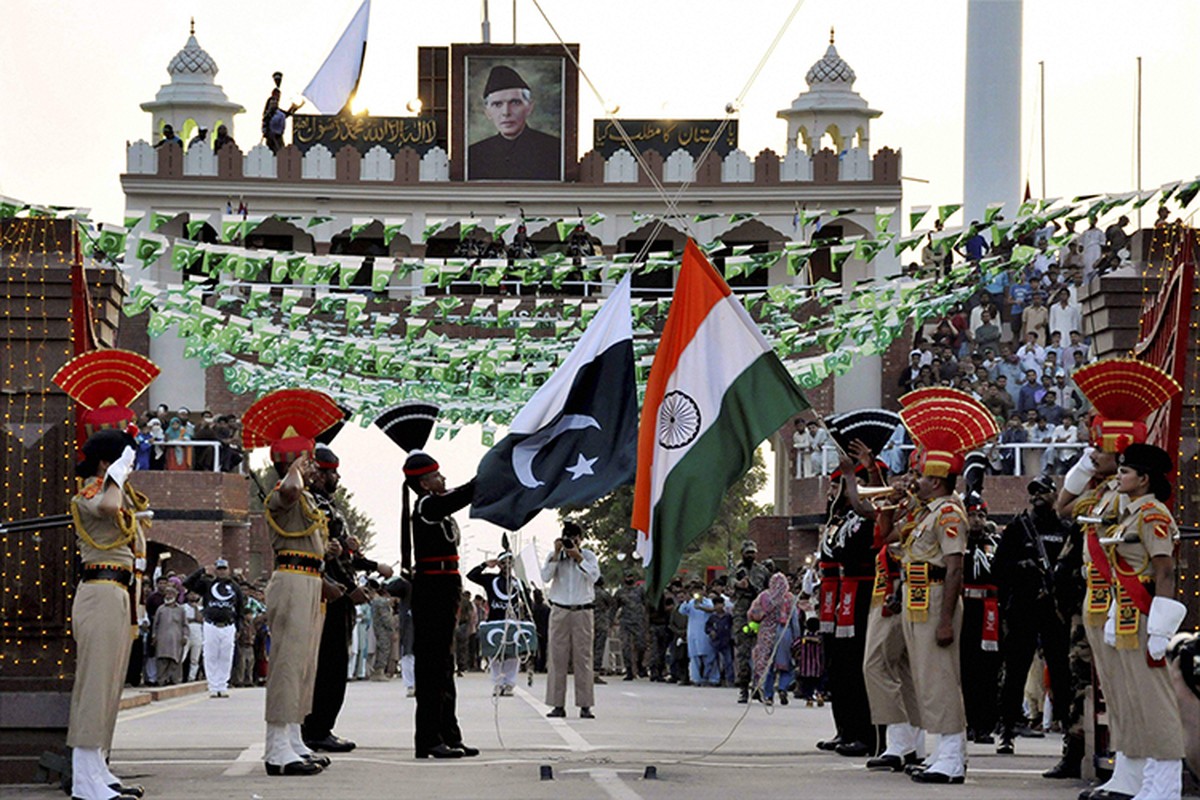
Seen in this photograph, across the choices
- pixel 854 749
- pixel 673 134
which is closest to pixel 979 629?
pixel 854 749

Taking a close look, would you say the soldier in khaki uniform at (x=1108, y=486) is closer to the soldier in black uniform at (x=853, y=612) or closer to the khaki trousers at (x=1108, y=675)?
the khaki trousers at (x=1108, y=675)

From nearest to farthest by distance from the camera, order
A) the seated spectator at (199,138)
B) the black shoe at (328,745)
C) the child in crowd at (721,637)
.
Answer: the black shoe at (328,745), the child in crowd at (721,637), the seated spectator at (199,138)

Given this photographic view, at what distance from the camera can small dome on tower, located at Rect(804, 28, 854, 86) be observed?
2576 inches

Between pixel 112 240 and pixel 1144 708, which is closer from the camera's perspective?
pixel 1144 708

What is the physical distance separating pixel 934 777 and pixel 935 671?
69 centimetres

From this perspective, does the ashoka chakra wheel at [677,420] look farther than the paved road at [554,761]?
Yes

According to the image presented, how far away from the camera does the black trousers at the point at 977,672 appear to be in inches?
746

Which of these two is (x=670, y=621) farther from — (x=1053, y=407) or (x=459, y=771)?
(x=459, y=771)

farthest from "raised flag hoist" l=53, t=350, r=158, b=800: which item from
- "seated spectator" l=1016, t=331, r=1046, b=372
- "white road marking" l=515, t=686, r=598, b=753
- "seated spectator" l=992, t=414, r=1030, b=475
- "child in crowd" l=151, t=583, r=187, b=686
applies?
"seated spectator" l=1016, t=331, r=1046, b=372

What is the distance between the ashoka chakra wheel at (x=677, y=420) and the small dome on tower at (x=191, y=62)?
5271 cm

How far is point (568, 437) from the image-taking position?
583 inches

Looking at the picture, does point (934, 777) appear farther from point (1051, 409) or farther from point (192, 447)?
point (192, 447)

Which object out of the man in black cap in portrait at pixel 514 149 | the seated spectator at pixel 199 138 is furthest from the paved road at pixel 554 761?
the man in black cap in portrait at pixel 514 149

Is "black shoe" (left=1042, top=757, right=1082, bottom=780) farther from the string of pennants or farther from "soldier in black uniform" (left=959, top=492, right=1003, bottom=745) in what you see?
the string of pennants
